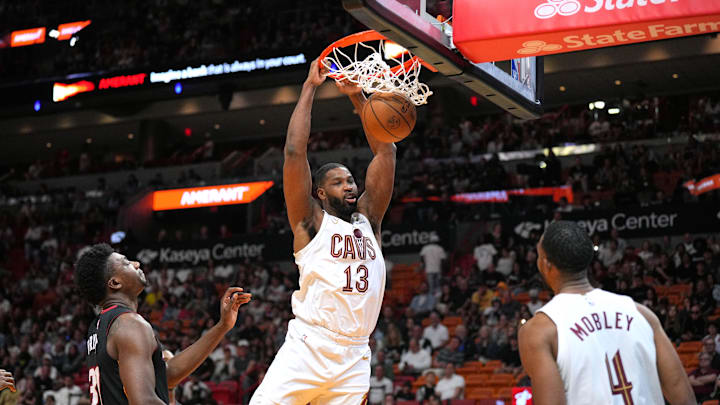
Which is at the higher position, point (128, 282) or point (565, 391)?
point (128, 282)

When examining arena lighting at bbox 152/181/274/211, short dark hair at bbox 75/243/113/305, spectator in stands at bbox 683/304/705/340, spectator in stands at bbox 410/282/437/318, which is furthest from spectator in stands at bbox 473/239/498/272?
short dark hair at bbox 75/243/113/305

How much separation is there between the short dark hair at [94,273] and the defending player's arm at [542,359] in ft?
6.35

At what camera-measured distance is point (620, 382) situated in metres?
3.41

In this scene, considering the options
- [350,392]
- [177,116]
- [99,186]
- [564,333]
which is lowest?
[350,392]

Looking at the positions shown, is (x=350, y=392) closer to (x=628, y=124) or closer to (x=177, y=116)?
(x=628, y=124)

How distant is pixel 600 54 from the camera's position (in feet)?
71.3

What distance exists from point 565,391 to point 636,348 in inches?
12.5

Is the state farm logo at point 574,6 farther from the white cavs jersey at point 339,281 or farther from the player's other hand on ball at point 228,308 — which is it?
the player's other hand on ball at point 228,308

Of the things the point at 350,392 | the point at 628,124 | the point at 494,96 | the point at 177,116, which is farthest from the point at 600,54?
the point at 350,392

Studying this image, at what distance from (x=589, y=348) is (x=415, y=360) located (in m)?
10.3

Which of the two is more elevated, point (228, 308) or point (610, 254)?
point (610, 254)

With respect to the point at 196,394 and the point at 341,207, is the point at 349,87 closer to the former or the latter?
the point at 341,207

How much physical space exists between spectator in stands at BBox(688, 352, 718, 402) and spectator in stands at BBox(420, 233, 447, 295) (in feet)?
19.7

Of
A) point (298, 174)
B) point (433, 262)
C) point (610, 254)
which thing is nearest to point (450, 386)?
point (610, 254)
